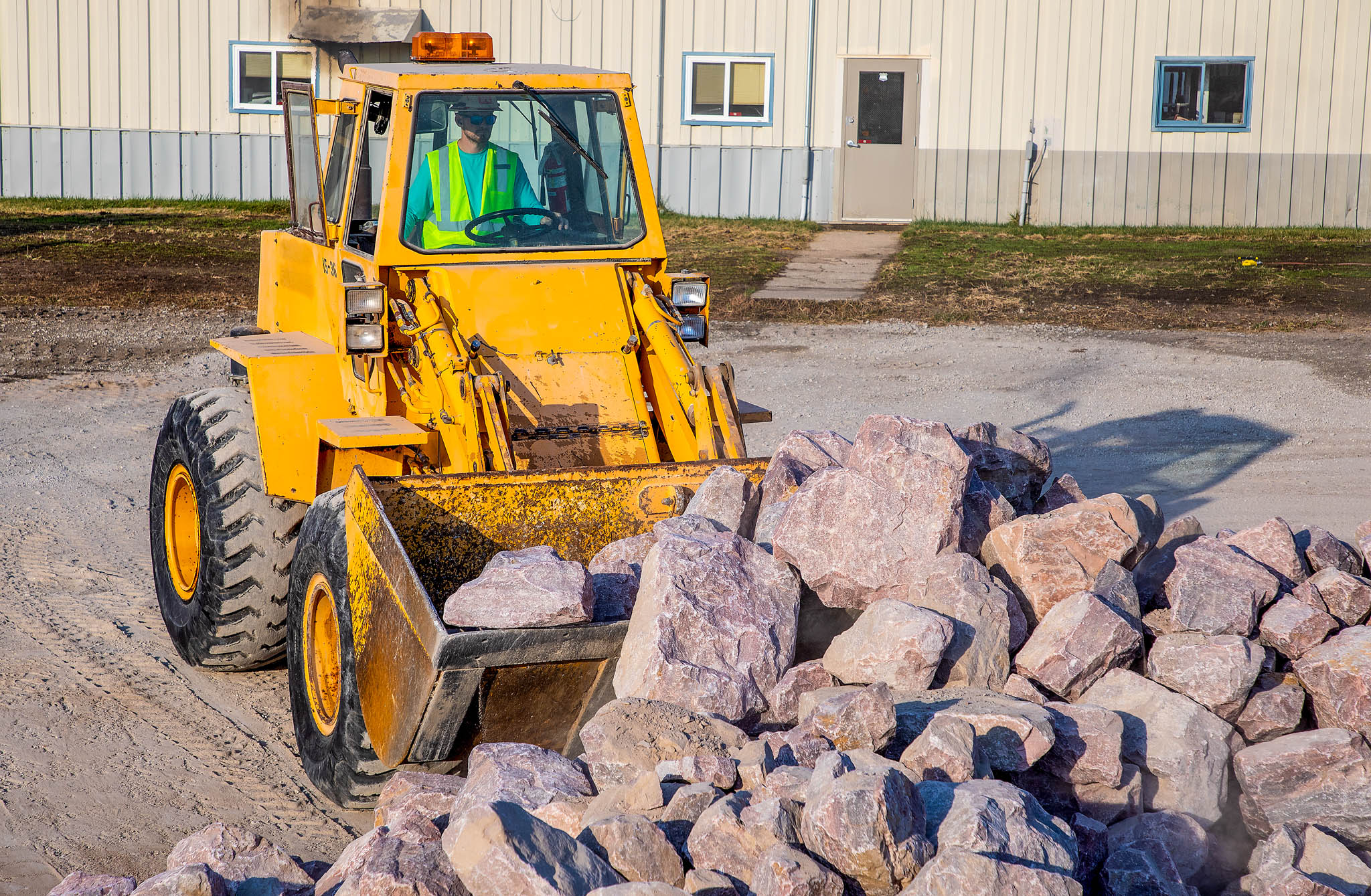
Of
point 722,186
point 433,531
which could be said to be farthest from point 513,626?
point 722,186

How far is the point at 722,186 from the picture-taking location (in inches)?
832

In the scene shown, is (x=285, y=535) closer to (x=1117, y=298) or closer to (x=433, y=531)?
(x=433, y=531)

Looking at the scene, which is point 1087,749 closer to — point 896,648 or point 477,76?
point 896,648

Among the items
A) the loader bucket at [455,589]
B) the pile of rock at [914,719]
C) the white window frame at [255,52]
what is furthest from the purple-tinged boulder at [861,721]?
the white window frame at [255,52]

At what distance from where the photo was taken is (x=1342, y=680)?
158 inches

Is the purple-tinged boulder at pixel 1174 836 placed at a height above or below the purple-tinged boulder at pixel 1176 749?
below

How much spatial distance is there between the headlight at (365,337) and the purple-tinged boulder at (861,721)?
252 cm

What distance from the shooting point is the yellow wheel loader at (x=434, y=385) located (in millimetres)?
4875

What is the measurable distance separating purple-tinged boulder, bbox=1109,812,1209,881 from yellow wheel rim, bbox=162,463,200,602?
4263 millimetres

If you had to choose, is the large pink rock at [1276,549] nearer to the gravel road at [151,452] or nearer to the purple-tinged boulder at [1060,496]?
the purple-tinged boulder at [1060,496]

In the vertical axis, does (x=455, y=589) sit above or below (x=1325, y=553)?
below

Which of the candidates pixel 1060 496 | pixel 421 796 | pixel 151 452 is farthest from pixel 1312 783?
pixel 151 452

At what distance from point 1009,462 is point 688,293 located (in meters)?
1.50

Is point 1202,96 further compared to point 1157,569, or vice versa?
point 1202,96
